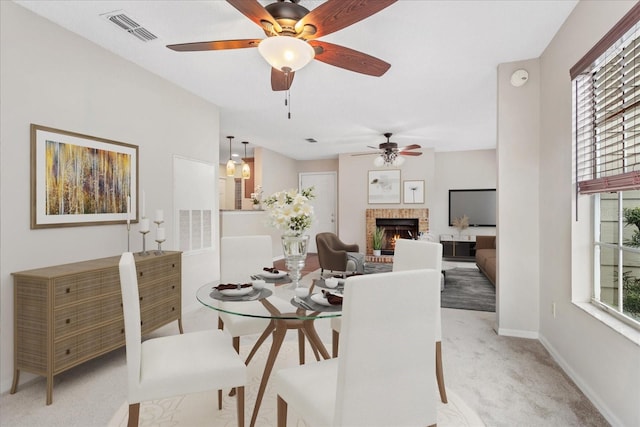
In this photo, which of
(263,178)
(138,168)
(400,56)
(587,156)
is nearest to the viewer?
(587,156)

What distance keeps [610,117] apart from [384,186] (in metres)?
5.78

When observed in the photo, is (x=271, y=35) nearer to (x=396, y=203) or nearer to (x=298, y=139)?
(x=298, y=139)

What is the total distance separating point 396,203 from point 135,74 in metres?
5.78

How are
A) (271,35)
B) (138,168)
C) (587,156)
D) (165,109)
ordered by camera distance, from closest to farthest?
(271,35) → (587,156) → (138,168) → (165,109)

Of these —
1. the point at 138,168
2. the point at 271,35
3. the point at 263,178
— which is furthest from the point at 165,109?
the point at 263,178

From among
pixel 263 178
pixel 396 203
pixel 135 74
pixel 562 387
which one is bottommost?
pixel 562 387

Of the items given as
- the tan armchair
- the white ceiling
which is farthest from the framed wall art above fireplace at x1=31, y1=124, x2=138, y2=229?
the tan armchair

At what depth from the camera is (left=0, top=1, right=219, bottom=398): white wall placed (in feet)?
7.31

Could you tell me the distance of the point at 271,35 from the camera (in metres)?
1.96

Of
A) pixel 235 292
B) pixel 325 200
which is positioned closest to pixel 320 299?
pixel 235 292

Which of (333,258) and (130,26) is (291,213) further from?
(333,258)

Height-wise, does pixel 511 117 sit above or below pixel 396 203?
above

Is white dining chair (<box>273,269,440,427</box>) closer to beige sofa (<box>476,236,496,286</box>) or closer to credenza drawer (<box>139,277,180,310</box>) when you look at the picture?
credenza drawer (<box>139,277,180,310</box>)

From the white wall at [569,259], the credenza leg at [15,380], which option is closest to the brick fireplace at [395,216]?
the white wall at [569,259]
